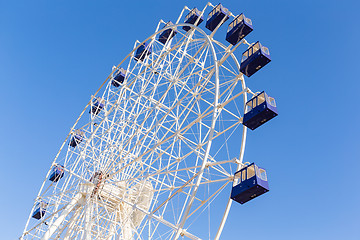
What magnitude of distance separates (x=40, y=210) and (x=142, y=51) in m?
12.3

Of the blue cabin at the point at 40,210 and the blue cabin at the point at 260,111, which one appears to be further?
the blue cabin at the point at 40,210

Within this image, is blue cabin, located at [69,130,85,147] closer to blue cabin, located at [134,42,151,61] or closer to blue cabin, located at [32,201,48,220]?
blue cabin, located at [32,201,48,220]

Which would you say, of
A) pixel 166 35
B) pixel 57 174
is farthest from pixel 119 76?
pixel 57 174

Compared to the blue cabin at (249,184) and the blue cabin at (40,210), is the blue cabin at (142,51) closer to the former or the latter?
the blue cabin at (40,210)

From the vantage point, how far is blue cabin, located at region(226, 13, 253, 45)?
58.1 feet

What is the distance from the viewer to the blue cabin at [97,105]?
27.0 m

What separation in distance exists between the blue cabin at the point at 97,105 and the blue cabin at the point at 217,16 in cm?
1042

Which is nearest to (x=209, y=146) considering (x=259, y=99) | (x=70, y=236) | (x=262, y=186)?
(x=262, y=186)

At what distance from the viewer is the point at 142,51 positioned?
80.4 feet

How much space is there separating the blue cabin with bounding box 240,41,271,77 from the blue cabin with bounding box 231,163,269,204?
4.74 m

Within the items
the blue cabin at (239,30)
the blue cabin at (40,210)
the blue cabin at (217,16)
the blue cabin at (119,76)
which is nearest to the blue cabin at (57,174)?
the blue cabin at (40,210)

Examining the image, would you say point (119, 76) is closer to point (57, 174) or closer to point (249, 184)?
point (57, 174)

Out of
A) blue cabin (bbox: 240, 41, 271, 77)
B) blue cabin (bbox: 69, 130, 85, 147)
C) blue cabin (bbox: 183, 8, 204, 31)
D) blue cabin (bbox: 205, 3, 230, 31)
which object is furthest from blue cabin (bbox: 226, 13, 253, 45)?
blue cabin (bbox: 69, 130, 85, 147)

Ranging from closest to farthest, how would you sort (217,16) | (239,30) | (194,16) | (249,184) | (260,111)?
(249,184), (260,111), (239,30), (217,16), (194,16)
